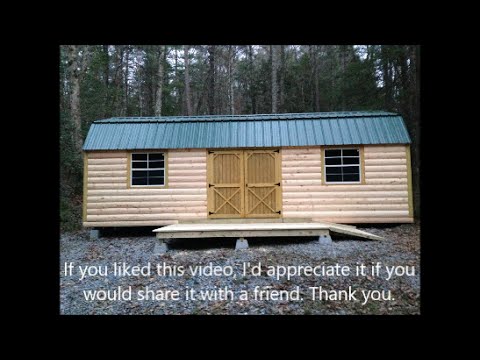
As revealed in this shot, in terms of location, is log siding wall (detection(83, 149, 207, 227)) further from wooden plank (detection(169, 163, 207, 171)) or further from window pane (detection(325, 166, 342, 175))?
A: window pane (detection(325, 166, 342, 175))

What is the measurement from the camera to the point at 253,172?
24.3 feet

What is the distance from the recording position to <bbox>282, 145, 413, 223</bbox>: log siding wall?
7.12m

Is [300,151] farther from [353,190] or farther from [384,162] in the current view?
[384,162]

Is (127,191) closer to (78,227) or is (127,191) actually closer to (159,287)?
(78,227)

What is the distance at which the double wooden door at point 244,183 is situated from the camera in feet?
24.1

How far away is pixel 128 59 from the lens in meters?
14.4

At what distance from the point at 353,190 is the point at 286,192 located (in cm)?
181

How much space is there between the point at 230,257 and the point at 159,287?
63.0 inches

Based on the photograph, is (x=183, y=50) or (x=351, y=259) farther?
(x=183, y=50)

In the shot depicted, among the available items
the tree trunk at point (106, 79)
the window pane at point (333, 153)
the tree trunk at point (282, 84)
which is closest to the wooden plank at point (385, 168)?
the window pane at point (333, 153)

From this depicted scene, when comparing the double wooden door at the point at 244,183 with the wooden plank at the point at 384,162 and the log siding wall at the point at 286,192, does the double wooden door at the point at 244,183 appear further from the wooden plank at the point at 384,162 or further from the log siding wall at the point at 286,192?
the wooden plank at the point at 384,162

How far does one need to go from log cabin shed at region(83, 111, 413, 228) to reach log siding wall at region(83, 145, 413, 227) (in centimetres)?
3
